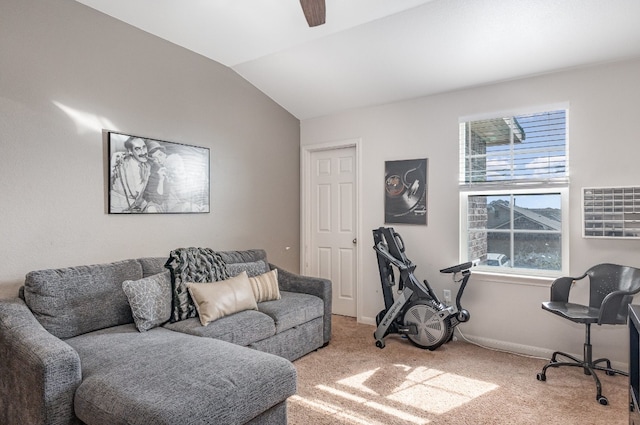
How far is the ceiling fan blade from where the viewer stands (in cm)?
201

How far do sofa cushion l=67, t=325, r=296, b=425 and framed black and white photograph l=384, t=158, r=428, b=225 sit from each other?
2418mm

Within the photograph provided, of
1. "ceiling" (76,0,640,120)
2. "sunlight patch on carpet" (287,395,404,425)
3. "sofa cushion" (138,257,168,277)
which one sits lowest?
"sunlight patch on carpet" (287,395,404,425)

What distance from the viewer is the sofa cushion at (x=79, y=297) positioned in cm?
222

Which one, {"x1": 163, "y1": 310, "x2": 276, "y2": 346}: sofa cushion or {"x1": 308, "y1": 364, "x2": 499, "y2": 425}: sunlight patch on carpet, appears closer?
{"x1": 308, "y1": 364, "x2": 499, "y2": 425}: sunlight patch on carpet

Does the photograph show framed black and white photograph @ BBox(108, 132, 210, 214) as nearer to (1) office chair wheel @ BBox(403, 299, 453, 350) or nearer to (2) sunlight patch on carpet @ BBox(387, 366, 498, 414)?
(1) office chair wheel @ BBox(403, 299, 453, 350)

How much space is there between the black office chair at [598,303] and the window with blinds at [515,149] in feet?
2.75

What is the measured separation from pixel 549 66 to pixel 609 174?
1.02 m

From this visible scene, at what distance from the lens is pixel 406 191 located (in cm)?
395

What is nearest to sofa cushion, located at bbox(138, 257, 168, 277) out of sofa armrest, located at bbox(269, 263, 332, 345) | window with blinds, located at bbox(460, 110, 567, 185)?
sofa armrest, located at bbox(269, 263, 332, 345)

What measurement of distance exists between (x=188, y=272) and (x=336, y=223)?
2157 mm

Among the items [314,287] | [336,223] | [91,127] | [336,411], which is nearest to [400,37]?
[336,223]

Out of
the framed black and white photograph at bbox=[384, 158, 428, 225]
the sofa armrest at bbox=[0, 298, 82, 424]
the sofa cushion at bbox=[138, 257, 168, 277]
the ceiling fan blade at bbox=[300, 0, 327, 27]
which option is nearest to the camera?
the sofa armrest at bbox=[0, 298, 82, 424]

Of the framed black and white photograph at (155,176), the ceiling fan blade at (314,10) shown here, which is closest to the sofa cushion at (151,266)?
the framed black and white photograph at (155,176)

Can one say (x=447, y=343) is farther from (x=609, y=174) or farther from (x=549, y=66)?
(x=549, y=66)
